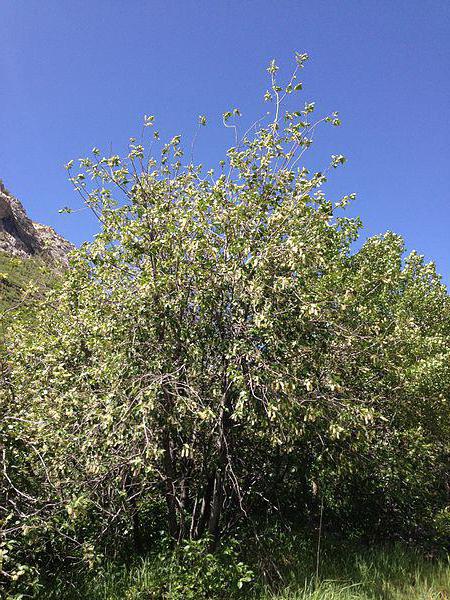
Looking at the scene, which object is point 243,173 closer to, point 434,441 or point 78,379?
point 78,379

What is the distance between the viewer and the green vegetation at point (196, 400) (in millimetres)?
5676

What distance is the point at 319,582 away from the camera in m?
6.65

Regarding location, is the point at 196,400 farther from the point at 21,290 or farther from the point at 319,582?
the point at 21,290

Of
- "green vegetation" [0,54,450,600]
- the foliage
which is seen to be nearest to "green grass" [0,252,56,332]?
"green vegetation" [0,54,450,600]

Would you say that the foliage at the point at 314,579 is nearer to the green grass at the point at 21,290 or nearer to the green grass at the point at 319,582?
the green grass at the point at 319,582

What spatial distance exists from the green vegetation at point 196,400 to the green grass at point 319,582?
0.16 feet

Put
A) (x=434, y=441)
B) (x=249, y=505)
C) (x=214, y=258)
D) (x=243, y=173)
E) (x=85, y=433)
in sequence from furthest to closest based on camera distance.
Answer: (x=434, y=441) < (x=249, y=505) < (x=243, y=173) < (x=214, y=258) < (x=85, y=433)

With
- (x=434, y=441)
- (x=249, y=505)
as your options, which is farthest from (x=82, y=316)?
(x=434, y=441)

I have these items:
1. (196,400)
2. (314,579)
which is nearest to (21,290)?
(196,400)

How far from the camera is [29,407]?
21.8 feet

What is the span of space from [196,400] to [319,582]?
11.9 feet

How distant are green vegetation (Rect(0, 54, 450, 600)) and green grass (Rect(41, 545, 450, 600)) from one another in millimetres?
48

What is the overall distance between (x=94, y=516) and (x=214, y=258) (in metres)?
4.90

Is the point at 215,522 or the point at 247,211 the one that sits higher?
the point at 247,211
